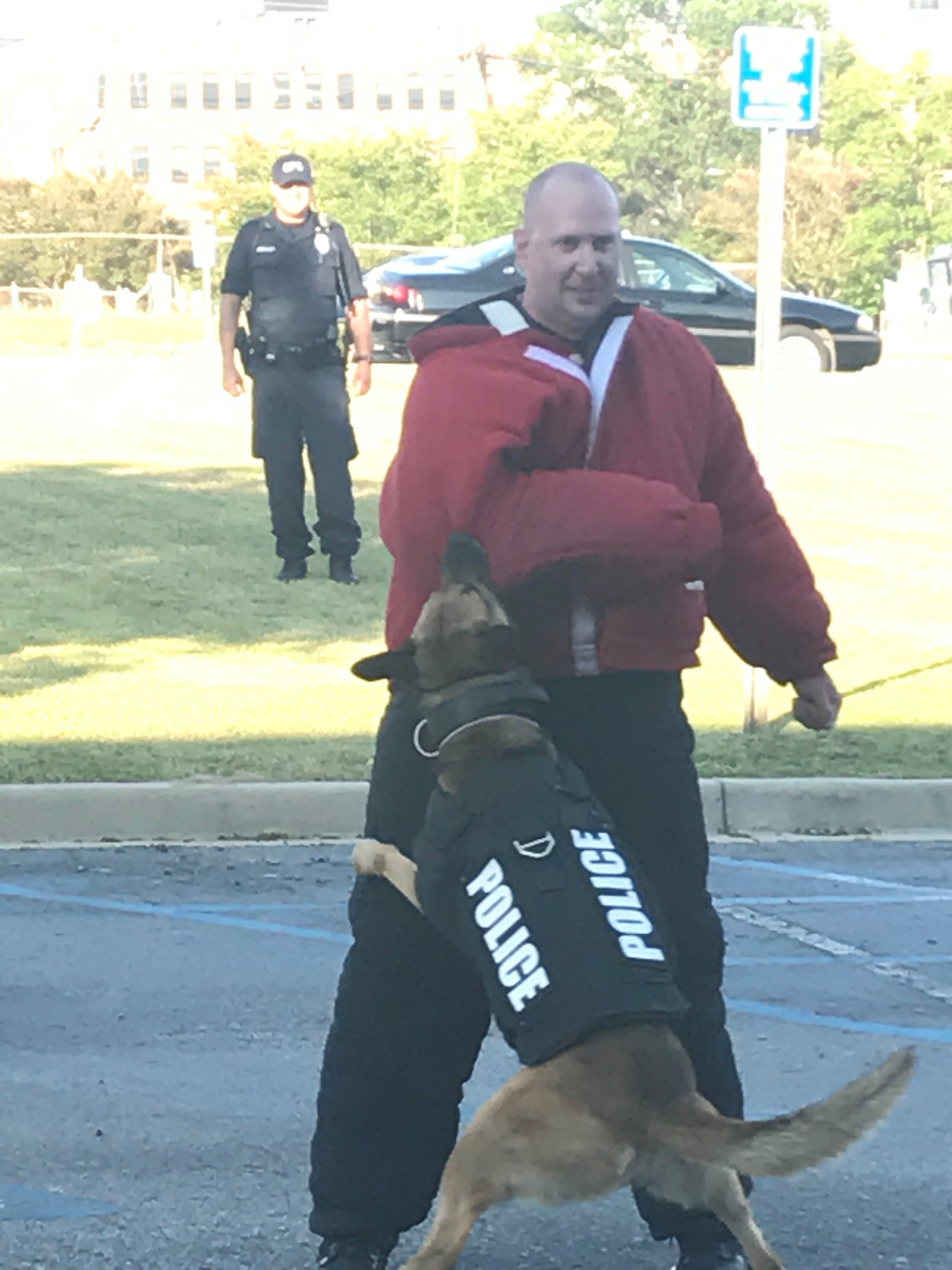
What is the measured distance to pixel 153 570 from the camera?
12.5m

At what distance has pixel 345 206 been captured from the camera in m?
76.7

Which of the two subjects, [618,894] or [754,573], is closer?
[618,894]

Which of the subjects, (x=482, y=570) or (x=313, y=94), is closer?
(x=482, y=570)

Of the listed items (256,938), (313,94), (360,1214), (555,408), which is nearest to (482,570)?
(555,408)

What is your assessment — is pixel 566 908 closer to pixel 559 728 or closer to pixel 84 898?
pixel 559 728

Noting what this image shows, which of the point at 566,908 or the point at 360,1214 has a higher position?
the point at 566,908

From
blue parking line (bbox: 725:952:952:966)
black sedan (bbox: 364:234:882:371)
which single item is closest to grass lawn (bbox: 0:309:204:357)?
black sedan (bbox: 364:234:882:371)

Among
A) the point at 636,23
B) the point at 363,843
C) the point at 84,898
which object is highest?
the point at 636,23

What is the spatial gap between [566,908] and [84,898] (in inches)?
141

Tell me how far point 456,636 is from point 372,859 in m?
0.43

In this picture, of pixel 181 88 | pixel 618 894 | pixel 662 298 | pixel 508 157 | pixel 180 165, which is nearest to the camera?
pixel 618 894

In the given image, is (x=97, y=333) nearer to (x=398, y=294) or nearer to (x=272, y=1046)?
(x=398, y=294)

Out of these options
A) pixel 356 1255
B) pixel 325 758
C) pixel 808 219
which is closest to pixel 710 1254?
pixel 356 1255

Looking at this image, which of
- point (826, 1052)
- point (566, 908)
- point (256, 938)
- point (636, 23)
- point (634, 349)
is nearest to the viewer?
point (566, 908)
